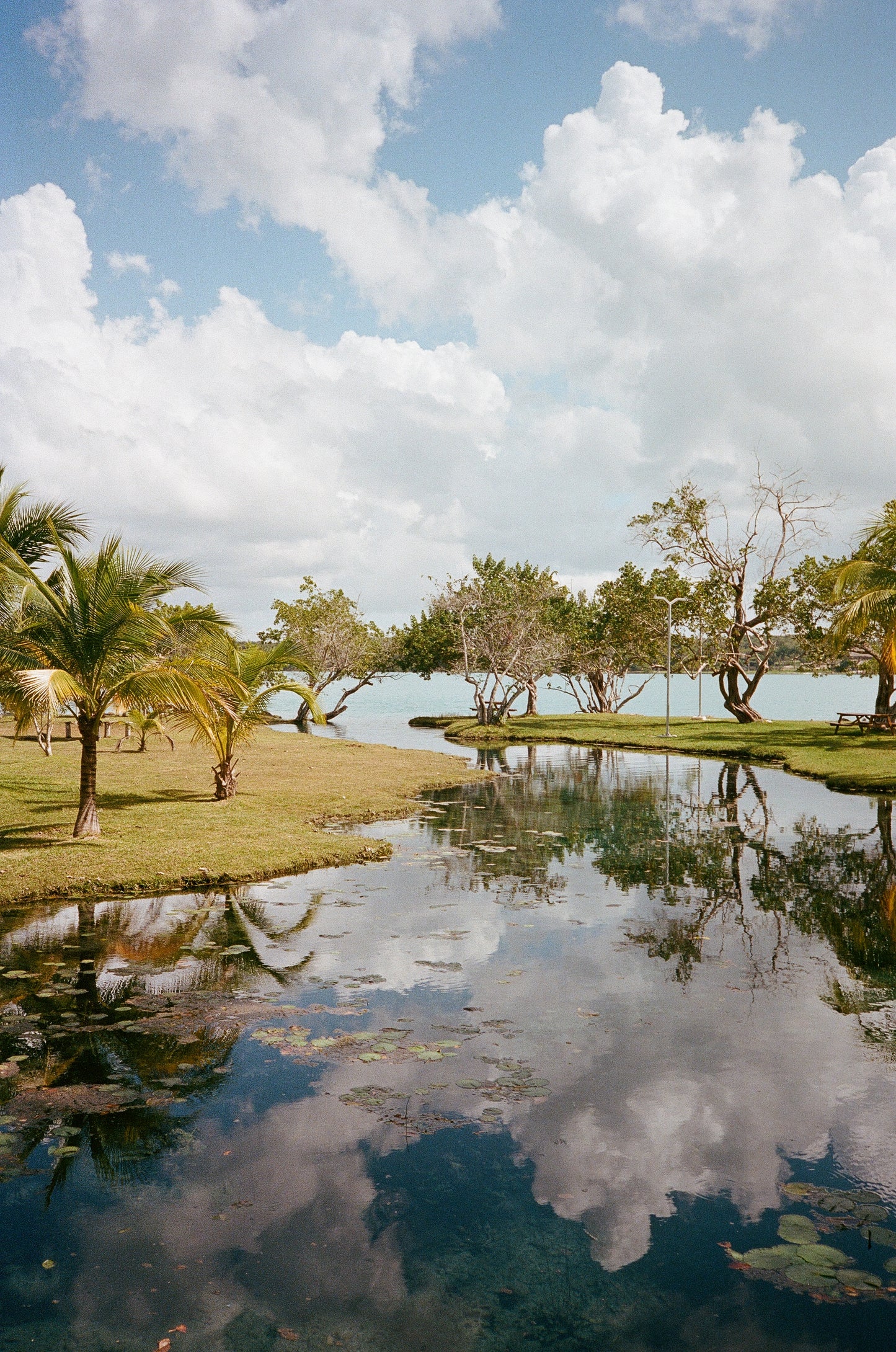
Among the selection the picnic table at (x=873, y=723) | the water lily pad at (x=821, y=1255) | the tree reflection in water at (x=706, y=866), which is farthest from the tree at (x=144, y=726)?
the picnic table at (x=873, y=723)

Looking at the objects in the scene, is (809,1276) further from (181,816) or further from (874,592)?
(874,592)

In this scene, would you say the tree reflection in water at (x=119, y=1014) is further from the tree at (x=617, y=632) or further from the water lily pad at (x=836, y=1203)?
the tree at (x=617, y=632)

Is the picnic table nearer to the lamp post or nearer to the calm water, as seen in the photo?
the lamp post

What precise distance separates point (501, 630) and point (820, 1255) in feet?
159

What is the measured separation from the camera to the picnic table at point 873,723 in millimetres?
38875

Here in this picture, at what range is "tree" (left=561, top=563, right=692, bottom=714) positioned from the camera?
51344 mm

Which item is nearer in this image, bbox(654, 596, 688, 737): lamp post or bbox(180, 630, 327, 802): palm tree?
bbox(180, 630, 327, 802): palm tree

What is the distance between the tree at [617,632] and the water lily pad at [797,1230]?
4478 cm

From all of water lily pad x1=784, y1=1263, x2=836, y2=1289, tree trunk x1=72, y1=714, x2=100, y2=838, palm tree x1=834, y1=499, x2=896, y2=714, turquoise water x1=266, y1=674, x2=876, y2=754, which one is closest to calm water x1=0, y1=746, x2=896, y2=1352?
water lily pad x1=784, y1=1263, x2=836, y2=1289

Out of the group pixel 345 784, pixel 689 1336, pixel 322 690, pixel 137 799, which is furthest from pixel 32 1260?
pixel 322 690

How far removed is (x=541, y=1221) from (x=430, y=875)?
9417 millimetres

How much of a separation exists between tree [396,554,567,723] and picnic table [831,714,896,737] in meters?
18.4

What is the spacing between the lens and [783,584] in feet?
152

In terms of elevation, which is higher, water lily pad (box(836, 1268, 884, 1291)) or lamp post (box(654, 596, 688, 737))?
lamp post (box(654, 596, 688, 737))
